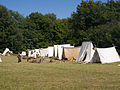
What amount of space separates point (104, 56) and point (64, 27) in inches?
1644

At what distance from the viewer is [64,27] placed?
211 ft

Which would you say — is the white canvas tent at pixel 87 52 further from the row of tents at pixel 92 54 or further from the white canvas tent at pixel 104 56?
the white canvas tent at pixel 104 56

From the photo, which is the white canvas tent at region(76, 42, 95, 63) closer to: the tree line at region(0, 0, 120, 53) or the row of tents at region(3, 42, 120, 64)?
the row of tents at region(3, 42, 120, 64)

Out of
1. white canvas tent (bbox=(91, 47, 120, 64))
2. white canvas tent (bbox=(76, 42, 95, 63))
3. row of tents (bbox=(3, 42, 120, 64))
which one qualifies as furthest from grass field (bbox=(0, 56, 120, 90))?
white canvas tent (bbox=(76, 42, 95, 63))

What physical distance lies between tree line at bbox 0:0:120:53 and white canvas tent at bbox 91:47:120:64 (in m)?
6.20

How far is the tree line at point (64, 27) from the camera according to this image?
37.0 m

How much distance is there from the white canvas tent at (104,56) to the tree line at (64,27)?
6.20m

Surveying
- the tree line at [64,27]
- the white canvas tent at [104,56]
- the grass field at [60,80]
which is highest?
the tree line at [64,27]

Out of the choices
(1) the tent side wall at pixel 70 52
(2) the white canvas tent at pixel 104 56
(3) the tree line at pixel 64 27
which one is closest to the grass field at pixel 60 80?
(2) the white canvas tent at pixel 104 56

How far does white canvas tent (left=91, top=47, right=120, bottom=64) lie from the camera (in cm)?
2277

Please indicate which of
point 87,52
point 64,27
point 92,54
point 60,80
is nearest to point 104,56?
point 92,54

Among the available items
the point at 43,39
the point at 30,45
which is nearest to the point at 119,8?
the point at 43,39

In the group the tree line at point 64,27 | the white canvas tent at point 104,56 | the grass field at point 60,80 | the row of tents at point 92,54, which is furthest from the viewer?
the tree line at point 64,27

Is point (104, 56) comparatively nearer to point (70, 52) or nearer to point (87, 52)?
point (87, 52)
